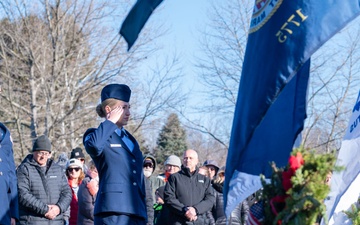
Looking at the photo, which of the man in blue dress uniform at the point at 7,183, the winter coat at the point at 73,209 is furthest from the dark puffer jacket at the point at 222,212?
the man in blue dress uniform at the point at 7,183

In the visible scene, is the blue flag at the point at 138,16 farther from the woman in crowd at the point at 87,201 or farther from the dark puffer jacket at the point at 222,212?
the dark puffer jacket at the point at 222,212

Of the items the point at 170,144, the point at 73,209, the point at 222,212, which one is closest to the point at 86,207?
the point at 73,209

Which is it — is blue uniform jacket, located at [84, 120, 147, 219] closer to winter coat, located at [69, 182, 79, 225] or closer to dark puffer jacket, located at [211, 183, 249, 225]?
dark puffer jacket, located at [211, 183, 249, 225]

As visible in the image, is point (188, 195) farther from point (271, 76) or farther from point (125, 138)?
point (271, 76)

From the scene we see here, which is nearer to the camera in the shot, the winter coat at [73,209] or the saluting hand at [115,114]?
the saluting hand at [115,114]

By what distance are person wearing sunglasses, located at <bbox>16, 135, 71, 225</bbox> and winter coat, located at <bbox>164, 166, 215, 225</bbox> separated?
4.94 ft

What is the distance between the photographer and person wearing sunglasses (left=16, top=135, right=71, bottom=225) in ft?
34.5

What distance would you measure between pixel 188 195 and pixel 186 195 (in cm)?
3

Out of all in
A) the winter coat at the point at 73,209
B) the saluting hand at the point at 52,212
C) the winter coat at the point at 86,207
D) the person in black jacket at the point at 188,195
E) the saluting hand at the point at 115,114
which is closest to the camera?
the saluting hand at the point at 115,114

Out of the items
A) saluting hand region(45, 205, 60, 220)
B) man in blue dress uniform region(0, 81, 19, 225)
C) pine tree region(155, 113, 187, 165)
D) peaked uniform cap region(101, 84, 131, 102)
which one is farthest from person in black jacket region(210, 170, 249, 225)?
pine tree region(155, 113, 187, 165)

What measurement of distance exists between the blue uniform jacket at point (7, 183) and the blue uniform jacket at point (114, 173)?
5.47ft

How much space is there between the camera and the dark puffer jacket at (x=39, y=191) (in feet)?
34.4

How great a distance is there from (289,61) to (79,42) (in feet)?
64.3

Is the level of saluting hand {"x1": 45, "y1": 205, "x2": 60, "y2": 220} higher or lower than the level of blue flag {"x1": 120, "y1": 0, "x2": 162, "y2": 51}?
lower
